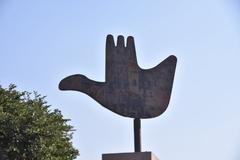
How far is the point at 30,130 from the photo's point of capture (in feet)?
69.1

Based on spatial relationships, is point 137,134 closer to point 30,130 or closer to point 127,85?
point 127,85

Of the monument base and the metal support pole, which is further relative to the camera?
the metal support pole

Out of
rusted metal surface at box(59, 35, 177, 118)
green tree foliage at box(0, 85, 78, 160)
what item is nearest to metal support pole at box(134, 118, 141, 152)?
rusted metal surface at box(59, 35, 177, 118)

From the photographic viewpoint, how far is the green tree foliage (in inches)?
824

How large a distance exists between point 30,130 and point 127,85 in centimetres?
786

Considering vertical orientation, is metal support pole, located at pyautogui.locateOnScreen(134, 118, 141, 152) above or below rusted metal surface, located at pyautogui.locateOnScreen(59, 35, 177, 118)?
below

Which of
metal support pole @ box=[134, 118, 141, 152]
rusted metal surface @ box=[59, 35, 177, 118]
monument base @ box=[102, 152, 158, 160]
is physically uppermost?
rusted metal surface @ box=[59, 35, 177, 118]

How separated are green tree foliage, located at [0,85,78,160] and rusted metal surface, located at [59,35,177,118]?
6.74m

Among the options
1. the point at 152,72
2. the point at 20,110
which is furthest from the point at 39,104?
the point at 152,72

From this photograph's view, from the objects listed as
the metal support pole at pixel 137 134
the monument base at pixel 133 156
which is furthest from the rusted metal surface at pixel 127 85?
the monument base at pixel 133 156

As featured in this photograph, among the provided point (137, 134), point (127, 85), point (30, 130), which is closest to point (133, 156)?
point (137, 134)

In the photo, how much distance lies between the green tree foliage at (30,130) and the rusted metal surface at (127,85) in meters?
6.74

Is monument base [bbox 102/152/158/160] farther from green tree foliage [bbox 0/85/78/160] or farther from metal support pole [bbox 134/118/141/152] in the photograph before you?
green tree foliage [bbox 0/85/78/160]

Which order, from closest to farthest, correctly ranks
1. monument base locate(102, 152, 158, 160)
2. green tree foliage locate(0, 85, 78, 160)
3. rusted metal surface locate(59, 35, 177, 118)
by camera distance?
1. monument base locate(102, 152, 158, 160)
2. rusted metal surface locate(59, 35, 177, 118)
3. green tree foliage locate(0, 85, 78, 160)
